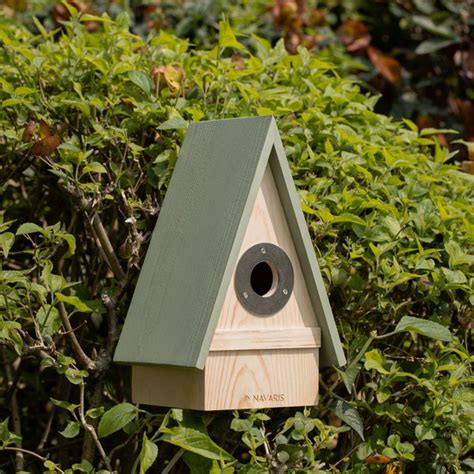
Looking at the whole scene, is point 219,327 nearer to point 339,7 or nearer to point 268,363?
point 268,363

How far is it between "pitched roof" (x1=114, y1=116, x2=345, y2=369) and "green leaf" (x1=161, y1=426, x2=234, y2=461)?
16cm

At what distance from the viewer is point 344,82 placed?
3627 mm

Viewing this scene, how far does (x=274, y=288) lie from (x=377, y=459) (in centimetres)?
55

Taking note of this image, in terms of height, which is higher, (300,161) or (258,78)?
(258,78)

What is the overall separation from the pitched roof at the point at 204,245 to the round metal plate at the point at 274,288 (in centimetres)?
5

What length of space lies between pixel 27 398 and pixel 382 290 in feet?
4.51

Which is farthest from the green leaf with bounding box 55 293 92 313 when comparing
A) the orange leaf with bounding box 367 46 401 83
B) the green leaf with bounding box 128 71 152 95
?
the orange leaf with bounding box 367 46 401 83

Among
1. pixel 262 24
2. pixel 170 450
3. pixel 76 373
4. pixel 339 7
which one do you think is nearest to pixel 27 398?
pixel 170 450

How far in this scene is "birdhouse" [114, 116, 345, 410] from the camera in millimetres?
2658

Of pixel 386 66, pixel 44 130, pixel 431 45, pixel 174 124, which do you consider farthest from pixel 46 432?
pixel 431 45

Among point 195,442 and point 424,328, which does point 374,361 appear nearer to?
point 424,328

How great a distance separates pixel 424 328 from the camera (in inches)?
112

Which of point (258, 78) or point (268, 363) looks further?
point (258, 78)

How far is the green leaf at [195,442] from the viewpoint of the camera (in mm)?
2600
